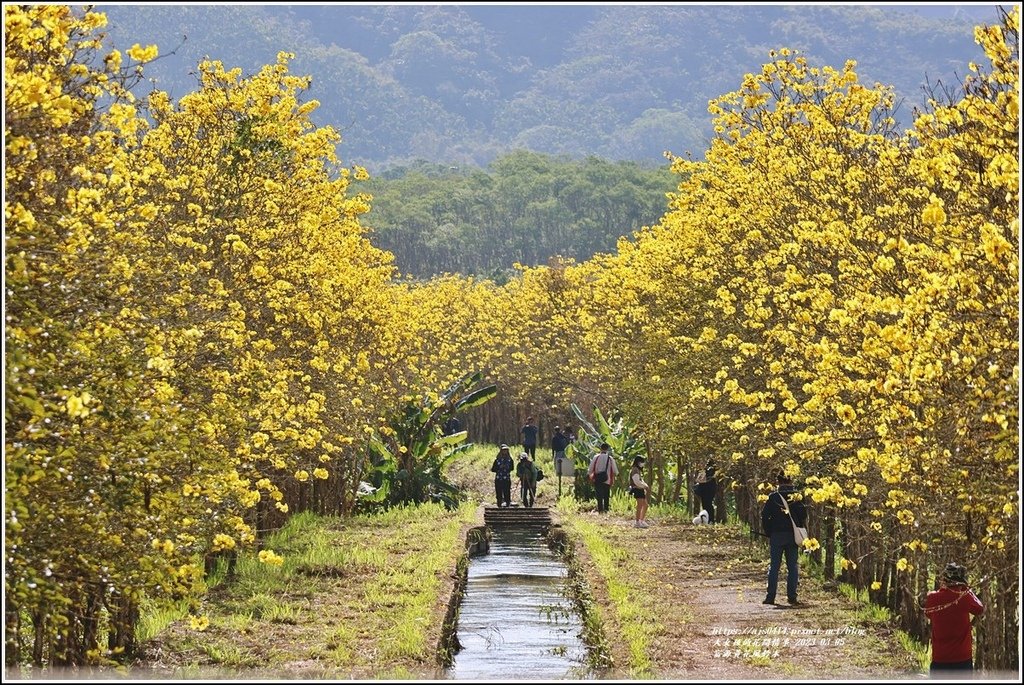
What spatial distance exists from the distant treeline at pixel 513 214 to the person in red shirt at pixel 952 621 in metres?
125

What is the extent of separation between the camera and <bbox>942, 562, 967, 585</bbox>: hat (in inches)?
436

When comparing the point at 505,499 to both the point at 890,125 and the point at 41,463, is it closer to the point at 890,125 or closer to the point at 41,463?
the point at 890,125

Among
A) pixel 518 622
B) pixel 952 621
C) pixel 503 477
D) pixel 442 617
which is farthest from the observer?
pixel 503 477

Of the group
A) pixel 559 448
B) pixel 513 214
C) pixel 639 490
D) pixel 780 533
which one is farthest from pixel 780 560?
pixel 513 214

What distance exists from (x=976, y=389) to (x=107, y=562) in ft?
18.8

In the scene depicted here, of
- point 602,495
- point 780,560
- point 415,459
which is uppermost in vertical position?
point 415,459

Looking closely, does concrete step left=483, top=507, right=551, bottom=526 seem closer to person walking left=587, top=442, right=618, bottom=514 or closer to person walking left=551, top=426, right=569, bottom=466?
person walking left=587, top=442, right=618, bottom=514

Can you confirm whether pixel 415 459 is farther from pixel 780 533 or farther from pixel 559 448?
pixel 780 533

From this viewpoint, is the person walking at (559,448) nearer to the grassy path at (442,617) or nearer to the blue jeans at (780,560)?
the grassy path at (442,617)

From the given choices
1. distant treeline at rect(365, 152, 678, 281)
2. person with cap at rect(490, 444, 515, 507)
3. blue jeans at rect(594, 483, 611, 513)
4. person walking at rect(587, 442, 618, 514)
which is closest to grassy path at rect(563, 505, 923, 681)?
person walking at rect(587, 442, 618, 514)

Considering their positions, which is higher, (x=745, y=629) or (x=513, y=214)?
(x=513, y=214)

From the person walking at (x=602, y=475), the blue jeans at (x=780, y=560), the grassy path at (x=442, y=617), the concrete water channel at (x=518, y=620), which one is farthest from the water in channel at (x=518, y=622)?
the person walking at (x=602, y=475)

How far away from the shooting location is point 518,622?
17922mm

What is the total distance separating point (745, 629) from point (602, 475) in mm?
15247
